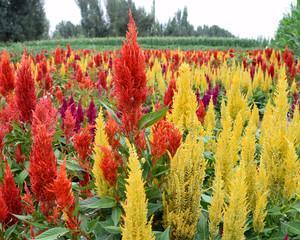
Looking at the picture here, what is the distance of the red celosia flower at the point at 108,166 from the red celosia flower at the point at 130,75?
19 centimetres

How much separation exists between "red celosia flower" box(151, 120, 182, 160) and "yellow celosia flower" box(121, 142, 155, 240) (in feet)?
1.19

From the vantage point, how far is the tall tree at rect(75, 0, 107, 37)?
4659 centimetres

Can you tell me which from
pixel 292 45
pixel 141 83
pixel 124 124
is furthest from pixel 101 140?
pixel 292 45

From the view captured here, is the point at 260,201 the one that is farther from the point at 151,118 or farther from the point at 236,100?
the point at 236,100

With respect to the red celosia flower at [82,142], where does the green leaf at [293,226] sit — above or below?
below

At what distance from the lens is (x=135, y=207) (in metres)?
1.30

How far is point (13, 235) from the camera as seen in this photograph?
2160 mm

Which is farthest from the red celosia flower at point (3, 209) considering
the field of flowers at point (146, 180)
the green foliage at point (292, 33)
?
the green foliage at point (292, 33)

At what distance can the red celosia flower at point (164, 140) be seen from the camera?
1681 mm

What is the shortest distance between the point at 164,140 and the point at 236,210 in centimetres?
37

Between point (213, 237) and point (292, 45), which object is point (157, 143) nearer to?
point (213, 237)

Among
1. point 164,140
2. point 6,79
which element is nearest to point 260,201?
point 164,140

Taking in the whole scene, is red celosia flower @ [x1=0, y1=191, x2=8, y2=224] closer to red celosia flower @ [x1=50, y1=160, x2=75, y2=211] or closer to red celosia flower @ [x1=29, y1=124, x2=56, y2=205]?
red celosia flower @ [x1=29, y1=124, x2=56, y2=205]

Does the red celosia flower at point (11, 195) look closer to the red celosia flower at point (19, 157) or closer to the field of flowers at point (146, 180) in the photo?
the field of flowers at point (146, 180)
